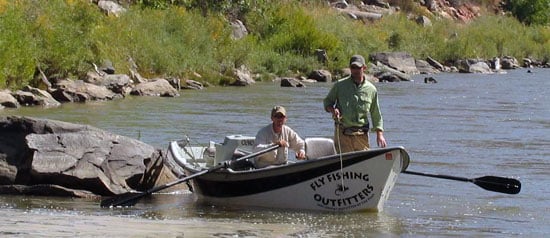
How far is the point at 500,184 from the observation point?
47.7 feet

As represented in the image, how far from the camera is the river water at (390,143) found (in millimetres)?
12633

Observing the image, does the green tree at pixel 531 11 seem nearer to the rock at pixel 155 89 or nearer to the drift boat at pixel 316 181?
Result: the rock at pixel 155 89

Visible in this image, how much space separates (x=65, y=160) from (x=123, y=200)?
4.06 ft

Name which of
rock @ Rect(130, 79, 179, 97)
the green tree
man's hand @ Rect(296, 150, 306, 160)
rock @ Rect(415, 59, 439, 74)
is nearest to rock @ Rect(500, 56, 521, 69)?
rock @ Rect(415, 59, 439, 74)

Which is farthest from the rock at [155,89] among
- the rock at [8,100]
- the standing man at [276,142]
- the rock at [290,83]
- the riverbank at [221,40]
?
the standing man at [276,142]

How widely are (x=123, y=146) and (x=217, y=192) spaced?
1504 millimetres

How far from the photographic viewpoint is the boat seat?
1448 cm

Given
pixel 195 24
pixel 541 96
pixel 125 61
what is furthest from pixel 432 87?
pixel 125 61

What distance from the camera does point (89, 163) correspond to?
1471 cm

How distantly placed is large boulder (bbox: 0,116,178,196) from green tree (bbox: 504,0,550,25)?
65.1 meters

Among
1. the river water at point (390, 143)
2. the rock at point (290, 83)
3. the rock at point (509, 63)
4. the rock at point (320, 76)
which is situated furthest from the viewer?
the rock at point (509, 63)

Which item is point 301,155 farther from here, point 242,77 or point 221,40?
point 221,40

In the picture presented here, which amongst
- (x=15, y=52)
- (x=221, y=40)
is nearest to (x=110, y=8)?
(x=221, y=40)

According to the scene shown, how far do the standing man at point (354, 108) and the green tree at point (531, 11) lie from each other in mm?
65378
